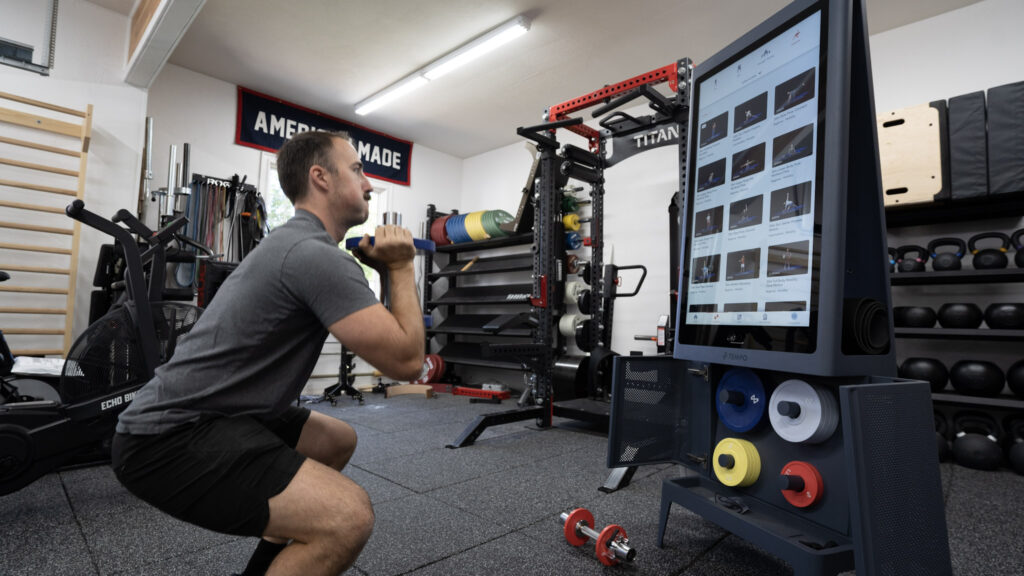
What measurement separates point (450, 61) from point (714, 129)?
328 centimetres

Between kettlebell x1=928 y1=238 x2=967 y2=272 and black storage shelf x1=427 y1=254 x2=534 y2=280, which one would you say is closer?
kettlebell x1=928 y1=238 x2=967 y2=272

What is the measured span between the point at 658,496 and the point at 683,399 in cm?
79

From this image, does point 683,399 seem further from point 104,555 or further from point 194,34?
point 194,34

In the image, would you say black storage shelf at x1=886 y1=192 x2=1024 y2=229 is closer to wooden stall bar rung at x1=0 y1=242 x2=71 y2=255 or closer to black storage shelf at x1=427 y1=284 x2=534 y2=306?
black storage shelf at x1=427 y1=284 x2=534 y2=306

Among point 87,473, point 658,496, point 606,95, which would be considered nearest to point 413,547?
point 658,496

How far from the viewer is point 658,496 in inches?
88.5

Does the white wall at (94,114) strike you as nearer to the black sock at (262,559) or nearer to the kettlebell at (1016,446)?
the black sock at (262,559)

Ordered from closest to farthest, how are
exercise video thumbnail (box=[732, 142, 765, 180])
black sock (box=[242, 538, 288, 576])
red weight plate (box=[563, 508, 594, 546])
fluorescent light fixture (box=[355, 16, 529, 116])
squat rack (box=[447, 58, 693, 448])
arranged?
black sock (box=[242, 538, 288, 576])
exercise video thumbnail (box=[732, 142, 765, 180])
red weight plate (box=[563, 508, 594, 546])
squat rack (box=[447, 58, 693, 448])
fluorescent light fixture (box=[355, 16, 529, 116])

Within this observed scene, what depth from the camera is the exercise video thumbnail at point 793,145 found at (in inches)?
49.3

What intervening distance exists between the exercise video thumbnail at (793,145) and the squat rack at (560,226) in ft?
6.23

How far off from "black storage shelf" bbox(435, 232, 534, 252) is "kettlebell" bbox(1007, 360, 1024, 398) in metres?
3.81

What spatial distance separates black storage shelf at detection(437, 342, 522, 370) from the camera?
17.3 feet

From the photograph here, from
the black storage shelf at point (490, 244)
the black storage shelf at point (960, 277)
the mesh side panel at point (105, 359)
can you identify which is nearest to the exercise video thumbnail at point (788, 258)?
the black storage shelf at point (960, 277)

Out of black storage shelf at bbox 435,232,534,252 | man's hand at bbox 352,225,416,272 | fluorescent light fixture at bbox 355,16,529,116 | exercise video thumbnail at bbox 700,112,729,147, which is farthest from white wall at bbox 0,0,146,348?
exercise video thumbnail at bbox 700,112,729,147
